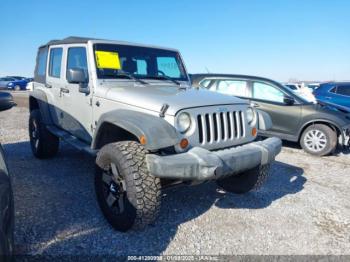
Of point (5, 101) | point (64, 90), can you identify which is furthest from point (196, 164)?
point (64, 90)

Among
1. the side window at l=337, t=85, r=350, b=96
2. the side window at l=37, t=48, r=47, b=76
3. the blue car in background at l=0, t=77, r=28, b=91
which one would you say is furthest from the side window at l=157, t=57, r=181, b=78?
the blue car in background at l=0, t=77, r=28, b=91

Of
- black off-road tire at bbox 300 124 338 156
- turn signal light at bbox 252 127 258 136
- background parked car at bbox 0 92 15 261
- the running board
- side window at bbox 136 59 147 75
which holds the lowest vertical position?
black off-road tire at bbox 300 124 338 156

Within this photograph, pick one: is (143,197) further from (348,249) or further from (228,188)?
(348,249)

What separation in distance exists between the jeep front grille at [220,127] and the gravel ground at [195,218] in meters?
0.96

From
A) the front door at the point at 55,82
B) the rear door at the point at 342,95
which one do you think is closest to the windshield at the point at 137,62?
the front door at the point at 55,82

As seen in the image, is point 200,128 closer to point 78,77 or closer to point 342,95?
point 78,77

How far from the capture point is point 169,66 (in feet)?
14.7

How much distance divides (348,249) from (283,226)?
631mm

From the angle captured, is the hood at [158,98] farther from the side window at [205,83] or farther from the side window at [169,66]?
the side window at [205,83]

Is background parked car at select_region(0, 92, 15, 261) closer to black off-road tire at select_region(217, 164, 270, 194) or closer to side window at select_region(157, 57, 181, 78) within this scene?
black off-road tire at select_region(217, 164, 270, 194)

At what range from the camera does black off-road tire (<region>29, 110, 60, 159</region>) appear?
5.20 metres

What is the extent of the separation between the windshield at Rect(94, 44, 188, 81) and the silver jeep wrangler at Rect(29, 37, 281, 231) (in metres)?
0.01

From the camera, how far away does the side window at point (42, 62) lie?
5.26 m

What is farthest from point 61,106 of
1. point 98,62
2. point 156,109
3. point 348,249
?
point 348,249
